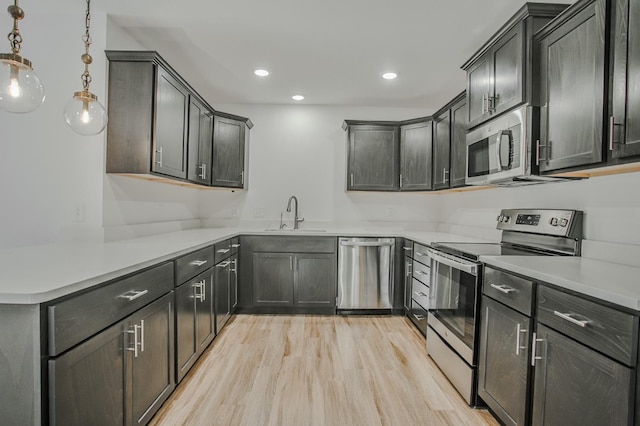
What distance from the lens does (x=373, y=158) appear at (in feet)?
13.0

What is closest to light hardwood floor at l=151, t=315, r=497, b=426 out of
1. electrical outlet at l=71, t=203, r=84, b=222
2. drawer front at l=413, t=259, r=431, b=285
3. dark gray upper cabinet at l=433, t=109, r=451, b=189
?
drawer front at l=413, t=259, r=431, b=285

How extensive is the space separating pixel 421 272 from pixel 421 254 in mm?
161

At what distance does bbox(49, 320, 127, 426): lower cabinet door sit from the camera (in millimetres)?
1086

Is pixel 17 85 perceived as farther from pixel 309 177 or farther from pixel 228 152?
pixel 309 177

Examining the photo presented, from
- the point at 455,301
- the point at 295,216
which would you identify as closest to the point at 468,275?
the point at 455,301

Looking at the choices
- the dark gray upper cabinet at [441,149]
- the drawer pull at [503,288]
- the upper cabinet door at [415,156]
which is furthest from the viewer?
the upper cabinet door at [415,156]

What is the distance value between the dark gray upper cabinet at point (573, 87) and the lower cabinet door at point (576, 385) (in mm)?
855

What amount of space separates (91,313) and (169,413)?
3.25 feet

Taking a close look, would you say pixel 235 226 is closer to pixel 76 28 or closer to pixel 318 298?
pixel 318 298

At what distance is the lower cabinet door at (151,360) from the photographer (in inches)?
60.9

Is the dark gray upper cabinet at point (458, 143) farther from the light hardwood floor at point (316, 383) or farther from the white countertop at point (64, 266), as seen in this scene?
the white countertop at point (64, 266)

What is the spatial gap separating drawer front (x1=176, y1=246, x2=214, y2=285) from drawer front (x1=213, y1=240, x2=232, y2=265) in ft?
0.40

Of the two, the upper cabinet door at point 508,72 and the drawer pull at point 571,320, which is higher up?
the upper cabinet door at point 508,72

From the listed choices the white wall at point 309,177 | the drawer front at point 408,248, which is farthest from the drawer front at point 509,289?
the white wall at point 309,177
